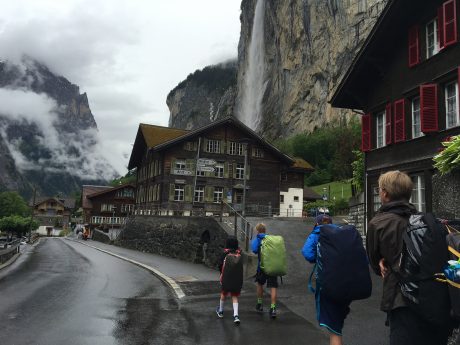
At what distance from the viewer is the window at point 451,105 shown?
45.9 ft

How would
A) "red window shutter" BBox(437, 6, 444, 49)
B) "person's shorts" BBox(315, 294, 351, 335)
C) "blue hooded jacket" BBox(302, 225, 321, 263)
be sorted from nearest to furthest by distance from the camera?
"person's shorts" BBox(315, 294, 351, 335), "blue hooded jacket" BBox(302, 225, 321, 263), "red window shutter" BBox(437, 6, 444, 49)

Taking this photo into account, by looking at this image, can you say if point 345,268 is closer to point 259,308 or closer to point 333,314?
point 333,314

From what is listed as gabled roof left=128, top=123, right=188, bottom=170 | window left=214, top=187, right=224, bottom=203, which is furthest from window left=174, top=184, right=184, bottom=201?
gabled roof left=128, top=123, right=188, bottom=170

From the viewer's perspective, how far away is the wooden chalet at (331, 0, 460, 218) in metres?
14.3

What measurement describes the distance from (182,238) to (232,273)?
51.7ft

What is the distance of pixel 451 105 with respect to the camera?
14.2 m

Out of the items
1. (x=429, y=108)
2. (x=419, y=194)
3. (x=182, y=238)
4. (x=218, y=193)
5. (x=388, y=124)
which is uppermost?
(x=388, y=124)

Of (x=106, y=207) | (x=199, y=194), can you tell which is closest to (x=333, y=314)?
(x=199, y=194)

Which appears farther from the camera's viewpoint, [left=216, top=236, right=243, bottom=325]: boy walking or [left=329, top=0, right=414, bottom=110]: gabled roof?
[left=329, top=0, right=414, bottom=110]: gabled roof

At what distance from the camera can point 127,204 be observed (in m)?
77.0

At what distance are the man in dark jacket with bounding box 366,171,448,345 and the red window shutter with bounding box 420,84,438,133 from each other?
1210 centimetres

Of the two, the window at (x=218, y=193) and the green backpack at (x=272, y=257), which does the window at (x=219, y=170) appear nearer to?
the window at (x=218, y=193)

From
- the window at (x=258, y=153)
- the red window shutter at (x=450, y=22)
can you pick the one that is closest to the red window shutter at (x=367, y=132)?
the red window shutter at (x=450, y=22)

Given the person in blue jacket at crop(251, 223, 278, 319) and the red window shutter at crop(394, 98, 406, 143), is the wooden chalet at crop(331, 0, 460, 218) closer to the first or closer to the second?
the red window shutter at crop(394, 98, 406, 143)
